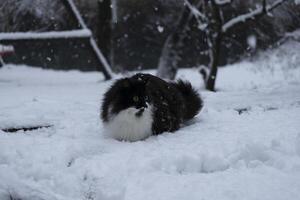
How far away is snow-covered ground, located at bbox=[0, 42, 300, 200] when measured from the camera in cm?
368

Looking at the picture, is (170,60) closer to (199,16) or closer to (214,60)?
(199,16)

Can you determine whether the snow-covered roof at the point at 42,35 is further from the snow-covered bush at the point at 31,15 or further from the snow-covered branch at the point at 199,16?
the snow-covered branch at the point at 199,16

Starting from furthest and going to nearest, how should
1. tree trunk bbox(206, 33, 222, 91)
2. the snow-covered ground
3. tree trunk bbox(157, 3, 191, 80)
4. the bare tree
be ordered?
tree trunk bbox(157, 3, 191, 80), tree trunk bbox(206, 33, 222, 91), the bare tree, the snow-covered ground

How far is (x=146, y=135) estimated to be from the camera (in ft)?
17.7

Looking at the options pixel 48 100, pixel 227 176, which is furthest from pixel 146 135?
pixel 48 100

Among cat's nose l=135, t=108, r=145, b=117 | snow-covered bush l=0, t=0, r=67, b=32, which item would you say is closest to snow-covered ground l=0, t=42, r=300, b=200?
cat's nose l=135, t=108, r=145, b=117

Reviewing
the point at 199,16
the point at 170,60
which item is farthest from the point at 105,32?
the point at 199,16

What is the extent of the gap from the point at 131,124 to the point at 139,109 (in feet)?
0.61

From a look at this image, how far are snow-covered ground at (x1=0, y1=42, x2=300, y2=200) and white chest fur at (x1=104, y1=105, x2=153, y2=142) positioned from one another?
14 cm

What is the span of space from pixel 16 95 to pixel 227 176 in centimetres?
567

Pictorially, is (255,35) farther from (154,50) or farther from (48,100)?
(48,100)

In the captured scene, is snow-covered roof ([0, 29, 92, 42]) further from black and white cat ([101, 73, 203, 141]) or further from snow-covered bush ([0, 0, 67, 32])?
black and white cat ([101, 73, 203, 141])

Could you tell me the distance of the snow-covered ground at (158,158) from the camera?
3.68 meters

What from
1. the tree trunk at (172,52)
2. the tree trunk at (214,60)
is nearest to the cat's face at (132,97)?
the tree trunk at (214,60)
